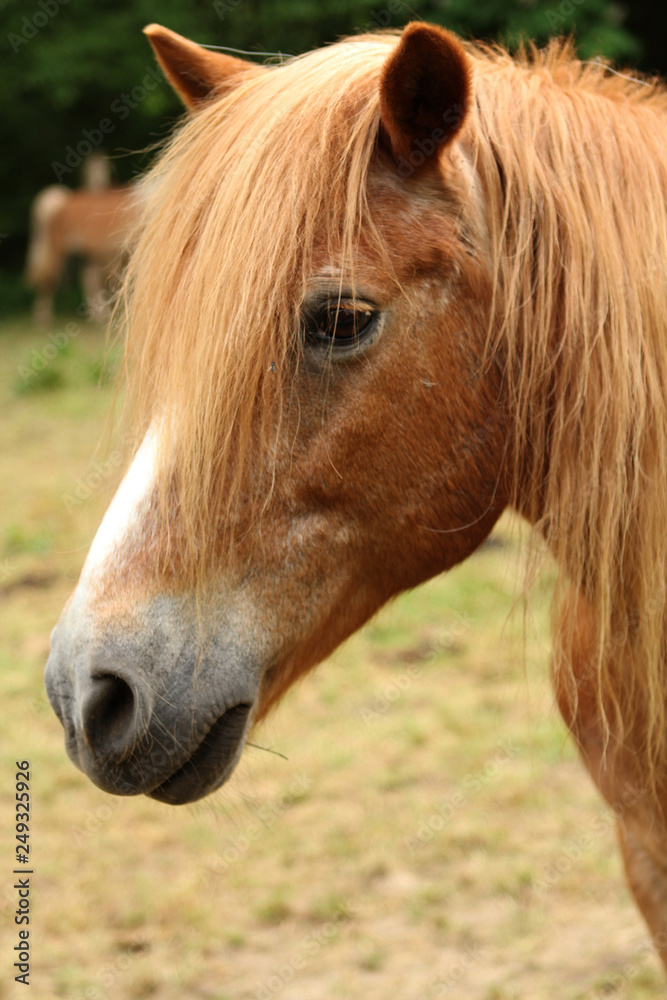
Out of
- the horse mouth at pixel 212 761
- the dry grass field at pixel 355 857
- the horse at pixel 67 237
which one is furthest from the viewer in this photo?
the horse at pixel 67 237

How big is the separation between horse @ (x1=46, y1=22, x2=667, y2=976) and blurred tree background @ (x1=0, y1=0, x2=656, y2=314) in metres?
9.30

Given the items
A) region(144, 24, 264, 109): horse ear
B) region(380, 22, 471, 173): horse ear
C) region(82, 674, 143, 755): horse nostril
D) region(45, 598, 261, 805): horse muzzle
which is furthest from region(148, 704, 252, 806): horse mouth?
region(144, 24, 264, 109): horse ear

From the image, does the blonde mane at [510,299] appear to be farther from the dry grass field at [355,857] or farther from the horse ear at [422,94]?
the dry grass field at [355,857]

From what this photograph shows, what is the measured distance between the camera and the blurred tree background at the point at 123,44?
1039 centimetres

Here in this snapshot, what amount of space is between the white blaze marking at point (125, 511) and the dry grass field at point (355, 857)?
0.42 metres

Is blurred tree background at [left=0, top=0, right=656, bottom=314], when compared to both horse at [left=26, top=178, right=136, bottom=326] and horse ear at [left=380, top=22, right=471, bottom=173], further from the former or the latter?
horse ear at [left=380, top=22, right=471, bottom=173]

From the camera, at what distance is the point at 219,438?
1333mm

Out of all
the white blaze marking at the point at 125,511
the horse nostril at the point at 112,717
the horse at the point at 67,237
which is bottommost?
the horse at the point at 67,237

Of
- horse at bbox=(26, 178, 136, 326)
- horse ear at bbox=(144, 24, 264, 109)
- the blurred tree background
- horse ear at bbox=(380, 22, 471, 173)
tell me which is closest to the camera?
horse ear at bbox=(380, 22, 471, 173)

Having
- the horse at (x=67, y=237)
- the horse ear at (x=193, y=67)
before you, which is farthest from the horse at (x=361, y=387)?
the horse at (x=67, y=237)

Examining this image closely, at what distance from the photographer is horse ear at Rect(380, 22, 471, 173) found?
4.14 feet

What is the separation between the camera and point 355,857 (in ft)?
10.4

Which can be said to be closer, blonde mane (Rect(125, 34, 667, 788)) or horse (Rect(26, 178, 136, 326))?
blonde mane (Rect(125, 34, 667, 788))

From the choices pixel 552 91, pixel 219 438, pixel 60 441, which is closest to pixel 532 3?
pixel 60 441
